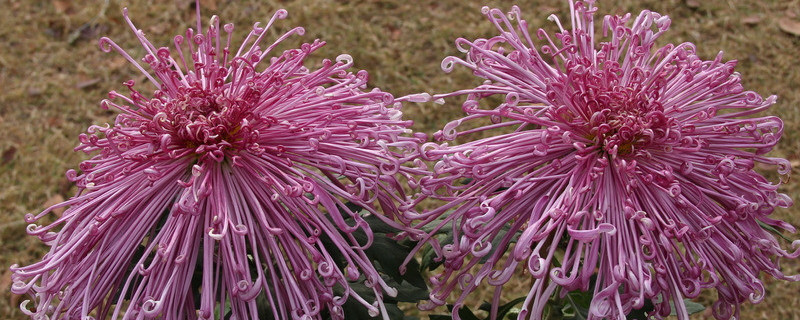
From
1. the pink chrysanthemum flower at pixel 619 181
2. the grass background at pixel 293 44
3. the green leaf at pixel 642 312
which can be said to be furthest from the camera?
the grass background at pixel 293 44

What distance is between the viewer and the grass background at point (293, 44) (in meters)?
3.00

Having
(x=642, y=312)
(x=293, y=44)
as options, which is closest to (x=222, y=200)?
(x=642, y=312)

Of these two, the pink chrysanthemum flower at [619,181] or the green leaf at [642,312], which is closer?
the pink chrysanthemum flower at [619,181]

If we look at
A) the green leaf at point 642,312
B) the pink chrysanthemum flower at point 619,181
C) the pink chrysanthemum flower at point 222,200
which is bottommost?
the green leaf at point 642,312

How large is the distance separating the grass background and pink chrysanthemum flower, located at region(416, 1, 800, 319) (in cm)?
182

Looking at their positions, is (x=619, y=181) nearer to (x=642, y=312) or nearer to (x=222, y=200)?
(x=642, y=312)

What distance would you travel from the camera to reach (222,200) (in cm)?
113

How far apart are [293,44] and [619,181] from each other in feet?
7.98

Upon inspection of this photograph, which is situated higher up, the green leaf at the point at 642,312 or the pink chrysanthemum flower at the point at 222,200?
the pink chrysanthemum flower at the point at 222,200

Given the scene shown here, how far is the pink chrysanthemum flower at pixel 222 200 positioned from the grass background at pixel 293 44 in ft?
5.95

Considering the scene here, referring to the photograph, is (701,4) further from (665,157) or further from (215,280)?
(215,280)

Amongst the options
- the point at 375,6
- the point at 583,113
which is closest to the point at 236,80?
the point at 583,113

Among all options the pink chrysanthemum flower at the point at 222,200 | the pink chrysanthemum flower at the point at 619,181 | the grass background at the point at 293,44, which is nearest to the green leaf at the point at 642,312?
the pink chrysanthemum flower at the point at 619,181

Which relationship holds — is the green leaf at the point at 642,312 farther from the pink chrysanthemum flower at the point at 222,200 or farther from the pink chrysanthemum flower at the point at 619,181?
the pink chrysanthemum flower at the point at 222,200
